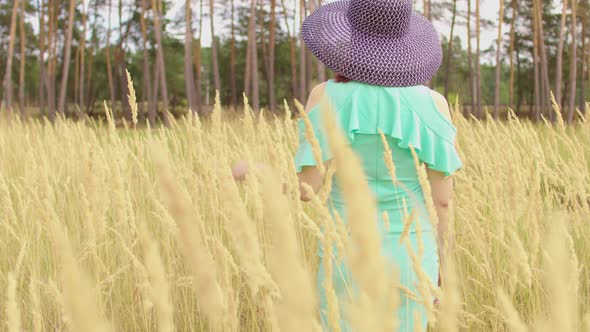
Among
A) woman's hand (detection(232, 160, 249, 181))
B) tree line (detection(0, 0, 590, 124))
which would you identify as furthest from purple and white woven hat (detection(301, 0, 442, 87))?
tree line (detection(0, 0, 590, 124))

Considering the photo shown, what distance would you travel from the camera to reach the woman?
134 cm

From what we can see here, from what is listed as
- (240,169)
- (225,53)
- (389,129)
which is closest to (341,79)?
(389,129)

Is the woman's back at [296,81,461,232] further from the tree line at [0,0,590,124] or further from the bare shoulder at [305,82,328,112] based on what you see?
the tree line at [0,0,590,124]

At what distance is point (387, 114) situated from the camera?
1351 millimetres

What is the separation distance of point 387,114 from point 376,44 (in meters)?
0.19

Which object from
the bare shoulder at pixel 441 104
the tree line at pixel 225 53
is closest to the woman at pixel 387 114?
the bare shoulder at pixel 441 104

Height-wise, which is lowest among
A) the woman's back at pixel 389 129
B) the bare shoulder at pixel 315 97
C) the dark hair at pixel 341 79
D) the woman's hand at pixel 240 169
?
the woman's hand at pixel 240 169

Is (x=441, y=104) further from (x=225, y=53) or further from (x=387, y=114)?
(x=225, y=53)

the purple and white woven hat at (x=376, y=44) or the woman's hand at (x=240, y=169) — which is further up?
the purple and white woven hat at (x=376, y=44)

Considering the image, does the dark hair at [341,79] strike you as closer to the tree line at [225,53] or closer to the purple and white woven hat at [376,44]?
the purple and white woven hat at [376,44]

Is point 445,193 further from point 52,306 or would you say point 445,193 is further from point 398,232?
point 52,306

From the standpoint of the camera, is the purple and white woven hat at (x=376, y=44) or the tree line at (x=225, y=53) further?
the tree line at (x=225, y=53)

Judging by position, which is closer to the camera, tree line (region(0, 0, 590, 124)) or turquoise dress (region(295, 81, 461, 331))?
turquoise dress (region(295, 81, 461, 331))

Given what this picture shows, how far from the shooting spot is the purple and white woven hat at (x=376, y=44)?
1.35m
